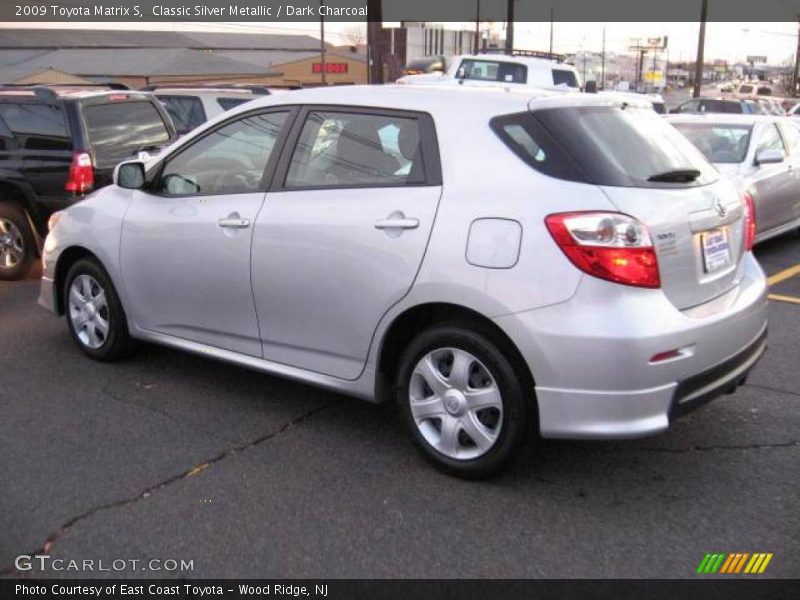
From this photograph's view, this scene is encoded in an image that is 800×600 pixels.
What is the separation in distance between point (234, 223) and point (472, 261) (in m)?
1.47

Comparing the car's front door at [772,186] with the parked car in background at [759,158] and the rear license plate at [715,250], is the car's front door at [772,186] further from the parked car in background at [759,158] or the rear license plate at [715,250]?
the rear license plate at [715,250]

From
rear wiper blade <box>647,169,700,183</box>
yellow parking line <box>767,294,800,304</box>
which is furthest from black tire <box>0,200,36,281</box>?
yellow parking line <box>767,294,800,304</box>

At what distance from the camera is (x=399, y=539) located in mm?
3150

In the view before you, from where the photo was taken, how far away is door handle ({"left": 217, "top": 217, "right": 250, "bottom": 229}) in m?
4.17

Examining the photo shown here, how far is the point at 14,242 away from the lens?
785 cm

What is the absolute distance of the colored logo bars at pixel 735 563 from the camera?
2.94m

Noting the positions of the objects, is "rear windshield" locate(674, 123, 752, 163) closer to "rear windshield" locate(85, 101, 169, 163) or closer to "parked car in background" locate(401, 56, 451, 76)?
"rear windshield" locate(85, 101, 169, 163)

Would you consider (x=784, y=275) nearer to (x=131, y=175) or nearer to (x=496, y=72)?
(x=131, y=175)

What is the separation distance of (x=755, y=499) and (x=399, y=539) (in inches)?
60.8

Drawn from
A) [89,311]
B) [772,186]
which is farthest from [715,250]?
[772,186]

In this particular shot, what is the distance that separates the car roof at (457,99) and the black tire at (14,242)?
4.82 meters

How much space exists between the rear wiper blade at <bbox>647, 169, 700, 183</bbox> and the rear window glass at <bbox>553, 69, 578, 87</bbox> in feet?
42.8

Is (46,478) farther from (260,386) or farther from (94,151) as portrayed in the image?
(94,151)
